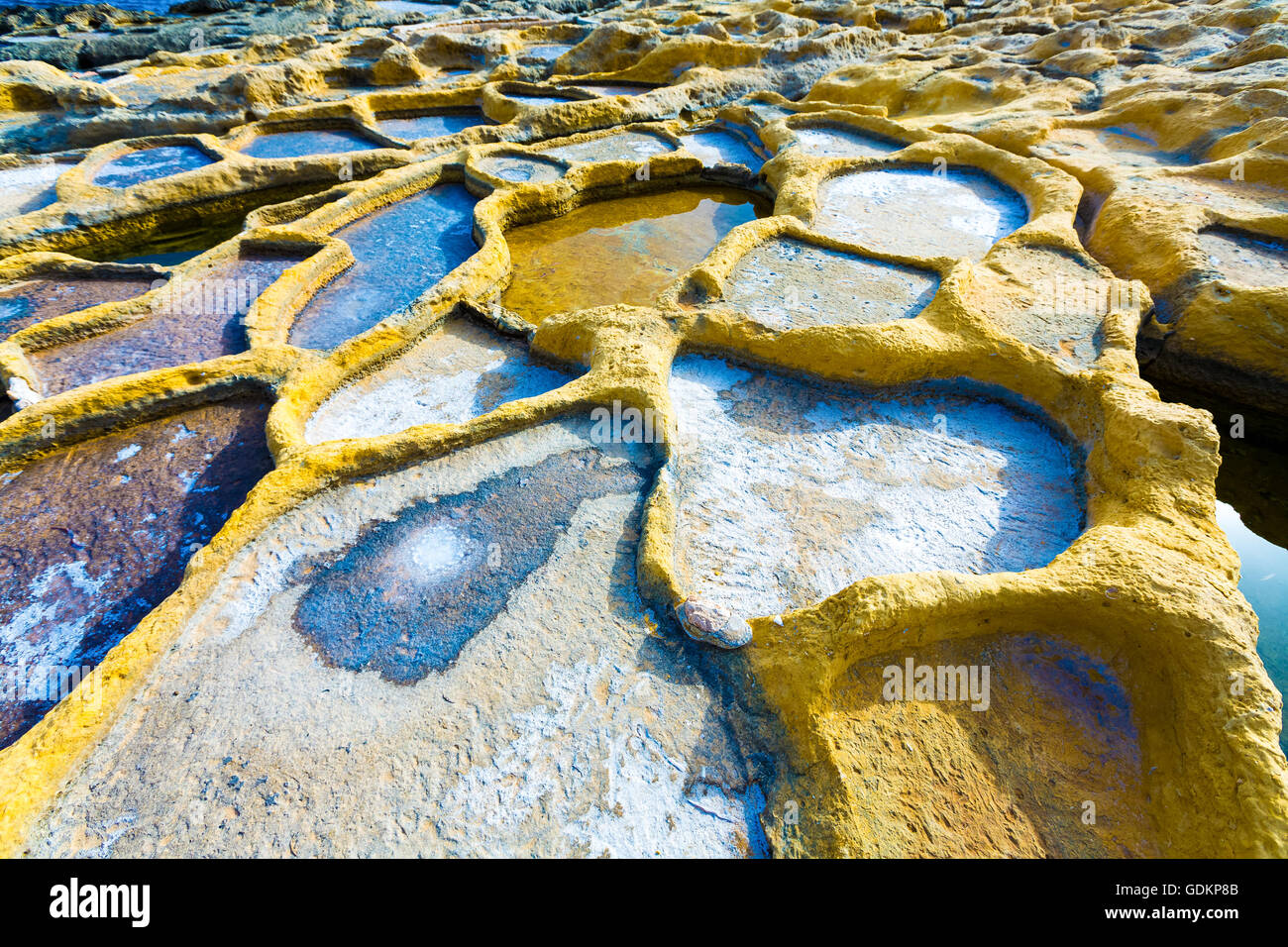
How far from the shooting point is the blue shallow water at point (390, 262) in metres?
5.46

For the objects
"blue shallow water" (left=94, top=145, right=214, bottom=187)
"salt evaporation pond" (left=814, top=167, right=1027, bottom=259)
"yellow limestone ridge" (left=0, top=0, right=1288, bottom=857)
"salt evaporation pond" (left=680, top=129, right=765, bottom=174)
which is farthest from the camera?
"salt evaporation pond" (left=680, top=129, right=765, bottom=174)

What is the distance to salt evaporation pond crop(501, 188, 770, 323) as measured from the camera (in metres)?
6.30

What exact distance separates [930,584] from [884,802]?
941 mm

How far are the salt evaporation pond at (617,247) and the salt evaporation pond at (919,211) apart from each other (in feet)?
4.17

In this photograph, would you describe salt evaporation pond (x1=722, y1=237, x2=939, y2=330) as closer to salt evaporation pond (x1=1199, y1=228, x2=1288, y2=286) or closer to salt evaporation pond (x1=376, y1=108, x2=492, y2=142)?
salt evaporation pond (x1=1199, y1=228, x2=1288, y2=286)

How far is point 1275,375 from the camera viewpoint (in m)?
4.86

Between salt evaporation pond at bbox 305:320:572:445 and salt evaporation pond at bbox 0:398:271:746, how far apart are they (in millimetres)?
556

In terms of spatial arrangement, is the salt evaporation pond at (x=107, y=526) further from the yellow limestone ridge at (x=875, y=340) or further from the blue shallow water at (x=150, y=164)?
the blue shallow water at (x=150, y=164)

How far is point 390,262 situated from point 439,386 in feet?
7.83

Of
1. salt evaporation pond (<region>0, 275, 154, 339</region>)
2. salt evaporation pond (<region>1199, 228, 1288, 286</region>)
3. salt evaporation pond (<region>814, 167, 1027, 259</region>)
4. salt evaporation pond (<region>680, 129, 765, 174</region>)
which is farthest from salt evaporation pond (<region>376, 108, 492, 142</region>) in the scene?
salt evaporation pond (<region>1199, 228, 1288, 286</region>)

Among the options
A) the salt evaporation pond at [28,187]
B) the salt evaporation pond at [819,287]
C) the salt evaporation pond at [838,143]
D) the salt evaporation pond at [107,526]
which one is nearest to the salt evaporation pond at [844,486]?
the salt evaporation pond at [819,287]

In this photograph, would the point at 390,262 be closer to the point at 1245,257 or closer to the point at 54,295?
the point at 54,295

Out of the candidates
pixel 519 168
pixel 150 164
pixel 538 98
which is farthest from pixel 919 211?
pixel 150 164
